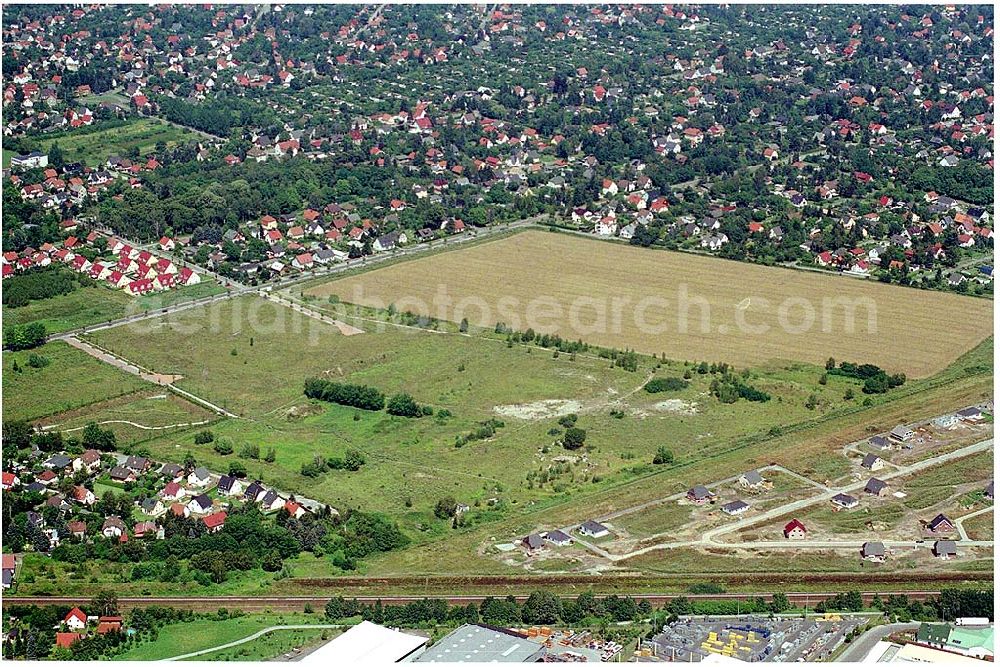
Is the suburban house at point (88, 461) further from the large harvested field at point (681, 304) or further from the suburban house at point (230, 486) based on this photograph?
the large harvested field at point (681, 304)

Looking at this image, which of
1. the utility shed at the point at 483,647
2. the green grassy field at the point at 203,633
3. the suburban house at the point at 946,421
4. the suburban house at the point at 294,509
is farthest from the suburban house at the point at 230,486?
the suburban house at the point at 946,421

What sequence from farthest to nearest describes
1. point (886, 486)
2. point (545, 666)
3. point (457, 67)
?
point (457, 67) → point (886, 486) → point (545, 666)

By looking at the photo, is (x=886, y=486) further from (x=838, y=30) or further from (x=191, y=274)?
(x=838, y=30)

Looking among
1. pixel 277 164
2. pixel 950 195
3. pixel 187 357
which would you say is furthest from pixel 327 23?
pixel 187 357

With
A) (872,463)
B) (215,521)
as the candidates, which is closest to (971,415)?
(872,463)

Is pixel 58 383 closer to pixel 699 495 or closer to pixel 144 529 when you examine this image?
pixel 144 529

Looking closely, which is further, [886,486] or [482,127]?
[482,127]
